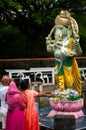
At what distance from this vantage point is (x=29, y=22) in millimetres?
20531

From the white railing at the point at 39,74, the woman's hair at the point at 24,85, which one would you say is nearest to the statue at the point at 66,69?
the woman's hair at the point at 24,85

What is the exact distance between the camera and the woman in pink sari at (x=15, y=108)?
344 inches

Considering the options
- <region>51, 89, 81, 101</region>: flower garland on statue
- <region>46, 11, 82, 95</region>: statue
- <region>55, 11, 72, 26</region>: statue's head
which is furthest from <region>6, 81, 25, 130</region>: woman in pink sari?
<region>55, 11, 72, 26</region>: statue's head

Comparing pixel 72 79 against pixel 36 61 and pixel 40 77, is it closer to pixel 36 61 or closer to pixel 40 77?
pixel 40 77

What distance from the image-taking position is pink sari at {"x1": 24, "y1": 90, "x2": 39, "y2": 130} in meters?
8.86

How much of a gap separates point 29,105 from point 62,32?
12.6 ft

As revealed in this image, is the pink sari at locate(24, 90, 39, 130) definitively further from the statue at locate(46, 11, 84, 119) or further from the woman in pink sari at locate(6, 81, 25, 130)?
the statue at locate(46, 11, 84, 119)

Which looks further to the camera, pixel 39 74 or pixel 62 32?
pixel 39 74

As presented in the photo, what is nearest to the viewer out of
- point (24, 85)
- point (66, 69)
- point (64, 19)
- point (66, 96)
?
point (24, 85)

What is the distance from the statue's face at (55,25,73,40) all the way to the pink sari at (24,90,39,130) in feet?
11.8

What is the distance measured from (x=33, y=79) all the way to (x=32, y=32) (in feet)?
12.9

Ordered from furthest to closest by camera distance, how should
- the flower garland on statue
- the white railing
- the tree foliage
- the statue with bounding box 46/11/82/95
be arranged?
1. the tree foliage
2. the white railing
3. the statue with bounding box 46/11/82/95
4. the flower garland on statue

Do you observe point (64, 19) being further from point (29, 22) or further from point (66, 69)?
point (29, 22)

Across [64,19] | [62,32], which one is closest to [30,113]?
[62,32]
